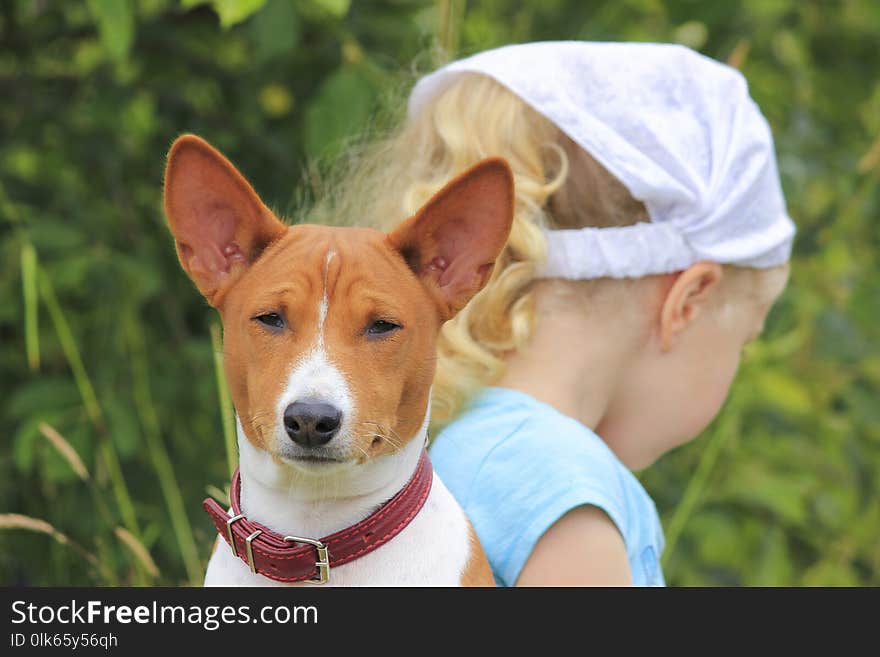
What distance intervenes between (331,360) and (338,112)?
1215 millimetres

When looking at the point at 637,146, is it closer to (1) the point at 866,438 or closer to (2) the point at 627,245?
(2) the point at 627,245

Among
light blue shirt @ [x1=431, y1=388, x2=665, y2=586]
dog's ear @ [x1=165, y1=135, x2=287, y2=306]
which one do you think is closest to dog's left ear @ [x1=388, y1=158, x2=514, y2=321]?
dog's ear @ [x1=165, y1=135, x2=287, y2=306]

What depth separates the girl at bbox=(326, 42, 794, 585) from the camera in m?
1.70

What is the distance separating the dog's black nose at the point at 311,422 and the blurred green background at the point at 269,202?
1114 millimetres

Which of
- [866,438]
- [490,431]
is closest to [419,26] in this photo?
[490,431]

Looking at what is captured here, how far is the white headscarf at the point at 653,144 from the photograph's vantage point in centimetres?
172

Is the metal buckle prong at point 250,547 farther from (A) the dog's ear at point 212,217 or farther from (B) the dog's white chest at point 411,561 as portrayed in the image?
(A) the dog's ear at point 212,217

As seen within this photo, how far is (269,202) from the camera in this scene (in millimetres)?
2666

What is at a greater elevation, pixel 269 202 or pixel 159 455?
pixel 269 202

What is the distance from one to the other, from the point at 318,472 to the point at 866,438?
2.60 metres

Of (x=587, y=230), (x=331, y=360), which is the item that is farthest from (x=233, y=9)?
(x=331, y=360)

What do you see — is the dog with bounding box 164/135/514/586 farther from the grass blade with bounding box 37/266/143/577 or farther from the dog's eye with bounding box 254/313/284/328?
the grass blade with bounding box 37/266/143/577

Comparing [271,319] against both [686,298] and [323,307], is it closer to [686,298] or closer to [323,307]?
[323,307]

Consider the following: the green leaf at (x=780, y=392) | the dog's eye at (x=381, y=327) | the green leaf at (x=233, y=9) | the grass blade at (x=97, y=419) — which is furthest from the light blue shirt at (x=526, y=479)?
the green leaf at (x=780, y=392)
